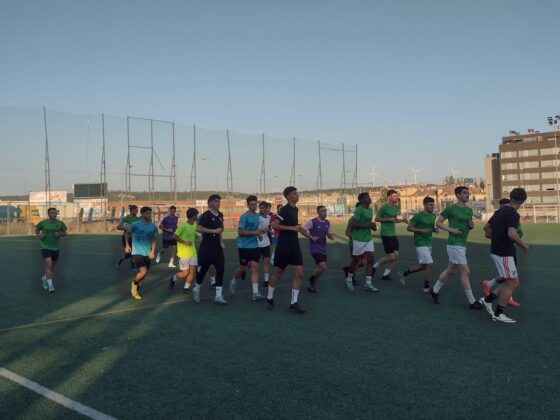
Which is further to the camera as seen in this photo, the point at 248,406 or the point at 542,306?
the point at 542,306

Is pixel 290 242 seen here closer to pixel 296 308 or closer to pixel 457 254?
pixel 296 308

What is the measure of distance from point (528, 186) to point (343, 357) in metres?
113

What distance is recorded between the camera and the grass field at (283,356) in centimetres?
419

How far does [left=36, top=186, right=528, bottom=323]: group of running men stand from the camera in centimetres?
718

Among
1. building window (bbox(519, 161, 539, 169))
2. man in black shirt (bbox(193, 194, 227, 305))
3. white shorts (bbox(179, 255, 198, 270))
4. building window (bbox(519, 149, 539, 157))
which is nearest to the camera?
man in black shirt (bbox(193, 194, 227, 305))

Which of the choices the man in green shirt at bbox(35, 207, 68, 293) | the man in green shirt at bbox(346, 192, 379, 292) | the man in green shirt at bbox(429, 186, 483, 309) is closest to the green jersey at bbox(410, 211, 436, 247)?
the man in green shirt at bbox(346, 192, 379, 292)

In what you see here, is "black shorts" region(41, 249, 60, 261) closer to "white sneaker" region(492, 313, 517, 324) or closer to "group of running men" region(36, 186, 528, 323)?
"group of running men" region(36, 186, 528, 323)

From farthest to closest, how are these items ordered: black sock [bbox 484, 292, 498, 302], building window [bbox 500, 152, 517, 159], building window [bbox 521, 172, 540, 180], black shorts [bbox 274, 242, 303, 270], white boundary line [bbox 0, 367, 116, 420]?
1. building window [bbox 500, 152, 517, 159]
2. building window [bbox 521, 172, 540, 180]
3. black shorts [bbox 274, 242, 303, 270]
4. black sock [bbox 484, 292, 498, 302]
5. white boundary line [bbox 0, 367, 116, 420]

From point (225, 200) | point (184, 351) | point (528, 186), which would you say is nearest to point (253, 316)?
point (184, 351)

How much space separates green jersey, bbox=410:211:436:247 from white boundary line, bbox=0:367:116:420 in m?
7.15

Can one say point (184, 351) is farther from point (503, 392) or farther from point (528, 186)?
point (528, 186)

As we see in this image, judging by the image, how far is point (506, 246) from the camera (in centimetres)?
711

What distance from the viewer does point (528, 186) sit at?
105812 mm

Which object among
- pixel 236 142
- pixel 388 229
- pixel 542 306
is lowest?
pixel 542 306
